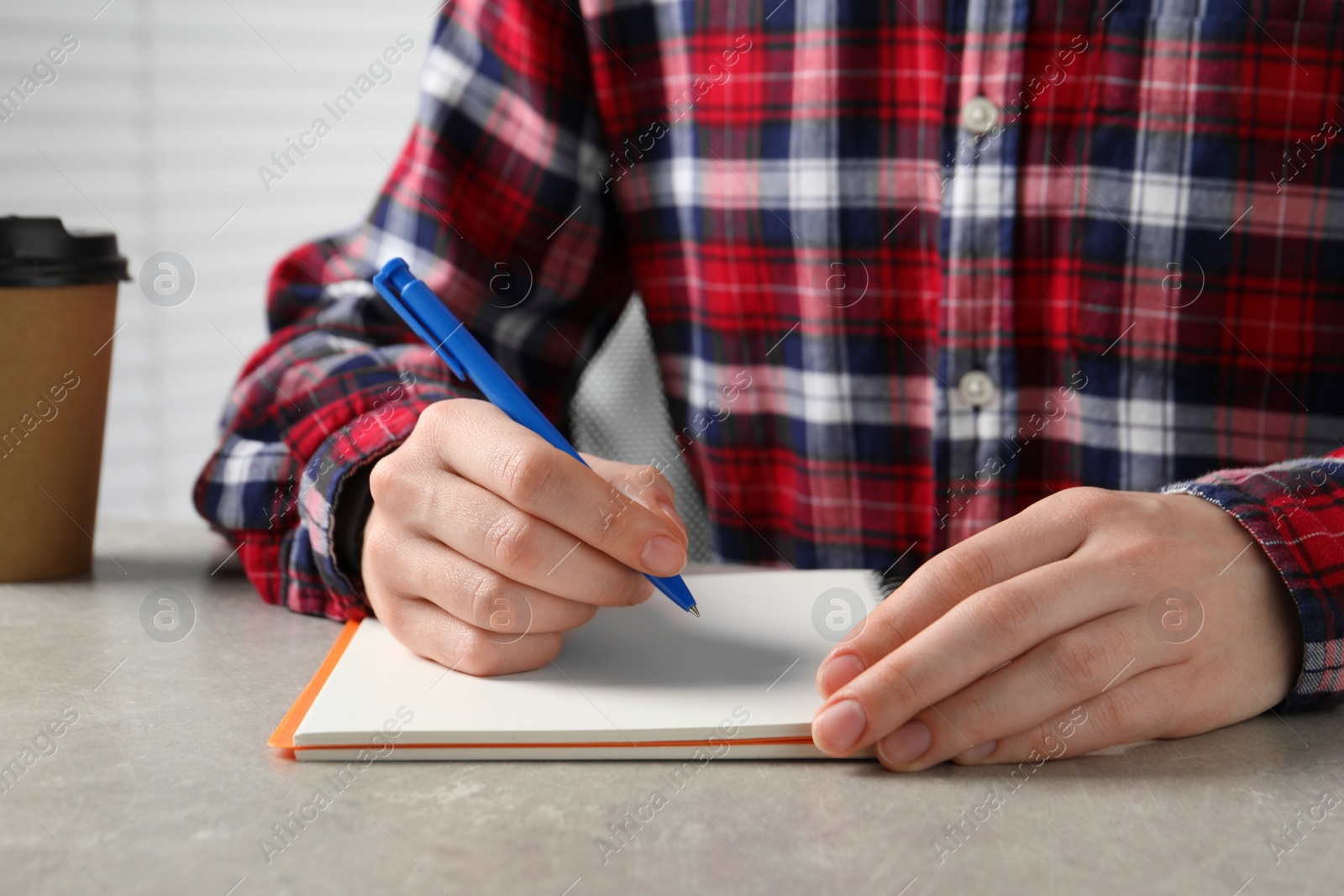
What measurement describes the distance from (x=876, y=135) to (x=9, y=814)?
77 centimetres

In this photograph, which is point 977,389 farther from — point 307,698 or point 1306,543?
point 307,698

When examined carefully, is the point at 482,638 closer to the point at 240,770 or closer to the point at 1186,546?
the point at 240,770

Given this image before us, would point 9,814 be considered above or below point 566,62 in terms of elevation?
below

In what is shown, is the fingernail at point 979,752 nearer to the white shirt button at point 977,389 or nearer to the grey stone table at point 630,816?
the grey stone table at point 630,816

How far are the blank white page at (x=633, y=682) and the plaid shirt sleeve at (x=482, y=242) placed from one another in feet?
0.95

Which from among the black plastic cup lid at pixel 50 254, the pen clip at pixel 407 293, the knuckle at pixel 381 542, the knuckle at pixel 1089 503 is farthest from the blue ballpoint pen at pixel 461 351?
the black plastic cup lid at pixel 50 254

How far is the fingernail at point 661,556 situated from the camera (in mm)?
554

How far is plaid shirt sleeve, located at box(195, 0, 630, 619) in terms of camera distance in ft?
2.84

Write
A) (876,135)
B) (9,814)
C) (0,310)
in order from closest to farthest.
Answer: (9,814) → (0,310) → (876,135)

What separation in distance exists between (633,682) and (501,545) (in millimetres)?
102

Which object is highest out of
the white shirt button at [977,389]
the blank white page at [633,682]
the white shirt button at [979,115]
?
the white shirt button at [979,115]

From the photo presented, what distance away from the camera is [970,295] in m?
0.86

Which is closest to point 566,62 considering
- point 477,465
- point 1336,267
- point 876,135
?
point 876,135

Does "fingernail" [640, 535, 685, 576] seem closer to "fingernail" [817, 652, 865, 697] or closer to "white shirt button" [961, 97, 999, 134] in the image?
"fingernail" [817, 652, 865, 697]
